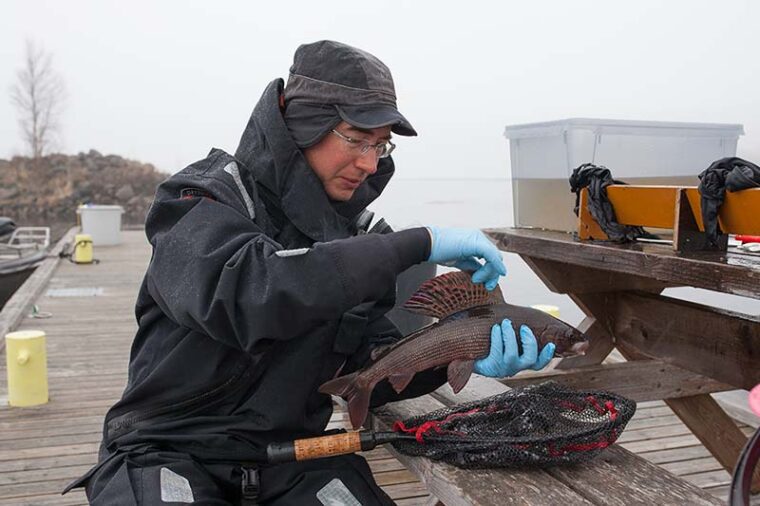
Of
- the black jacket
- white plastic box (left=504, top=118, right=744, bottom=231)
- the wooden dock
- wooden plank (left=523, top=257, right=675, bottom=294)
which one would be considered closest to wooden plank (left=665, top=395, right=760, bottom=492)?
the wooden dock

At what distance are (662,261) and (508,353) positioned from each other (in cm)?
69

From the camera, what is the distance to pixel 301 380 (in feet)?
8.23

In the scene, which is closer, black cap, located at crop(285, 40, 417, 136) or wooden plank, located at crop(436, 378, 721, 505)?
wooden plank, located at crop(436, 378, 721, 505)

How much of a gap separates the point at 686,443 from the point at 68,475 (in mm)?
4151

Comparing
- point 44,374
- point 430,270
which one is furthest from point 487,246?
point 44,374

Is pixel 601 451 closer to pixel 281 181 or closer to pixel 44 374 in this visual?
pixel 281 181

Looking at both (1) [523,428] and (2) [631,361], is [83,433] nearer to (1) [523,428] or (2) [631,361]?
(2) [631,361]

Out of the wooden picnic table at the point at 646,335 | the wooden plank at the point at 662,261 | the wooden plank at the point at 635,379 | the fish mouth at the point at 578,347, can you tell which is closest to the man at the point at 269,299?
the fish mouth at the point at 578,347

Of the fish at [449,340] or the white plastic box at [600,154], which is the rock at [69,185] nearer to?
the white plastic box at [600,154]

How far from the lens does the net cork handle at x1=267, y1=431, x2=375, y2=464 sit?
7.49 feet

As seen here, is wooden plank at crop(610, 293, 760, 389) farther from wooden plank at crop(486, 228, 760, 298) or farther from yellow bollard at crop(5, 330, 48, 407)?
yellow bollard at crop(5, 330, 48, 407)

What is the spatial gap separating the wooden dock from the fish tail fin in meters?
1.37

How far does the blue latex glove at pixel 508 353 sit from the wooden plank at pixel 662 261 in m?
0.54

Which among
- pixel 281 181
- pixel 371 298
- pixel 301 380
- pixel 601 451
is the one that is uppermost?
pixel 281 181
